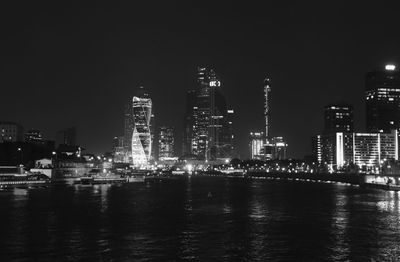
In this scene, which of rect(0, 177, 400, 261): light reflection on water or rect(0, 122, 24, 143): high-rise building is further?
rect(0, 122, 24, 143): high-rise building

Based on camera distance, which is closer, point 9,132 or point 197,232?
point 197,232

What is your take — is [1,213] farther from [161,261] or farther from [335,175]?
[335,175]

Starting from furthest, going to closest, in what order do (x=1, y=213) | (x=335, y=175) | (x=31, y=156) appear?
(x=335, y=175) → (x=31, y=156) → (x=1, y=213)

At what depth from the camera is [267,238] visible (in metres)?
35.6

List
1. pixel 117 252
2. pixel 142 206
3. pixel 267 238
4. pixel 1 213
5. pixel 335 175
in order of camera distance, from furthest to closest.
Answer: pixel 335 175 < pixel 142 206 < pixel 1 213 < pixel 267 238 < pixel 117 252

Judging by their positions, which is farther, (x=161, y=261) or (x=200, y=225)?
(x=200, y=225)

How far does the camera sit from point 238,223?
143ft

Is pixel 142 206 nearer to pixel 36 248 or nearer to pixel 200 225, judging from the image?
pixel 200 225

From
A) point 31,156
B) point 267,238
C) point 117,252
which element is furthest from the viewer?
point 31,156

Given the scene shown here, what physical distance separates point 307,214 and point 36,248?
91.7 ft

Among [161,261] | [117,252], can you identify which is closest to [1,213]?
[117,252]

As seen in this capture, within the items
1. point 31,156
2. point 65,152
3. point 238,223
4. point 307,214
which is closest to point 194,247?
point 238,223

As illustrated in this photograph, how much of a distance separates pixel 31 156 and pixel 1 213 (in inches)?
3262

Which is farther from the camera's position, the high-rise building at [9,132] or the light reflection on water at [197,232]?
the high-rise building at [9,132]
